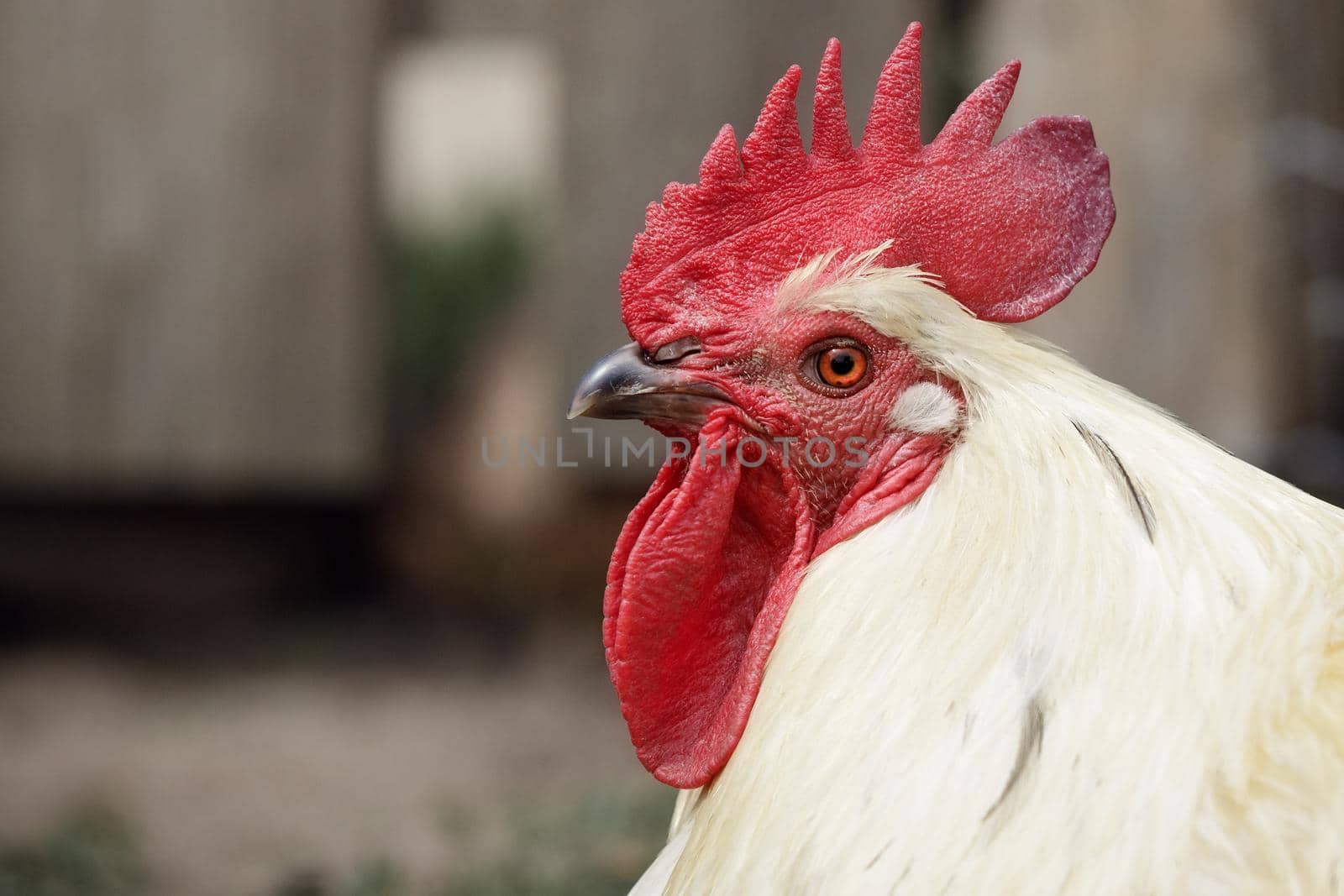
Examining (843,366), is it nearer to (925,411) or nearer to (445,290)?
(925,411)

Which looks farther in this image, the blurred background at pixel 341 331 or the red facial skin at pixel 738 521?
the blurred background at pixel 341 331

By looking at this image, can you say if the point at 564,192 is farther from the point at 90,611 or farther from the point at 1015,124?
the point at 90,611

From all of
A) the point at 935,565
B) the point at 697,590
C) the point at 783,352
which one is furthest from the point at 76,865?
the point at 935,565

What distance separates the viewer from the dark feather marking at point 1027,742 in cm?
153

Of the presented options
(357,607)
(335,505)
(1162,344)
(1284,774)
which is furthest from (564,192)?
(1284,774)

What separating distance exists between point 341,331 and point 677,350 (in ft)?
14.9

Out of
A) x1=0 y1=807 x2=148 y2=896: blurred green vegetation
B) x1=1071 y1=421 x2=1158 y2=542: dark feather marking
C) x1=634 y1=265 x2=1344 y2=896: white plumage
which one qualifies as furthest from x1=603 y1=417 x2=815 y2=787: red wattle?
x1=0 y1=807 x2=148 y2=896: blurred green vegetation

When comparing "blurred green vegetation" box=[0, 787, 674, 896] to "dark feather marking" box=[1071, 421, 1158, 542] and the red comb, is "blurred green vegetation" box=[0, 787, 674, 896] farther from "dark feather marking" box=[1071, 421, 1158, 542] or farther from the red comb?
"dark feather marking" box=[1071, 421, 1158, 542]

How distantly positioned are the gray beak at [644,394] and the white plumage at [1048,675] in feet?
0.88

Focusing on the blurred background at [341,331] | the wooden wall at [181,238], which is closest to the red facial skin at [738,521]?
the blurred background at [341,331]

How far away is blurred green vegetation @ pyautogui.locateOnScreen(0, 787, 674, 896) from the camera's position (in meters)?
3.65

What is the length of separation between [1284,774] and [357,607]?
564 centimetres

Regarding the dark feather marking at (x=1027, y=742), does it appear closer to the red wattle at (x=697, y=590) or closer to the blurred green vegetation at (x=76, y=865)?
the red wattle at (x=697, y=590)

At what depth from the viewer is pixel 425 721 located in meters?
5.50
